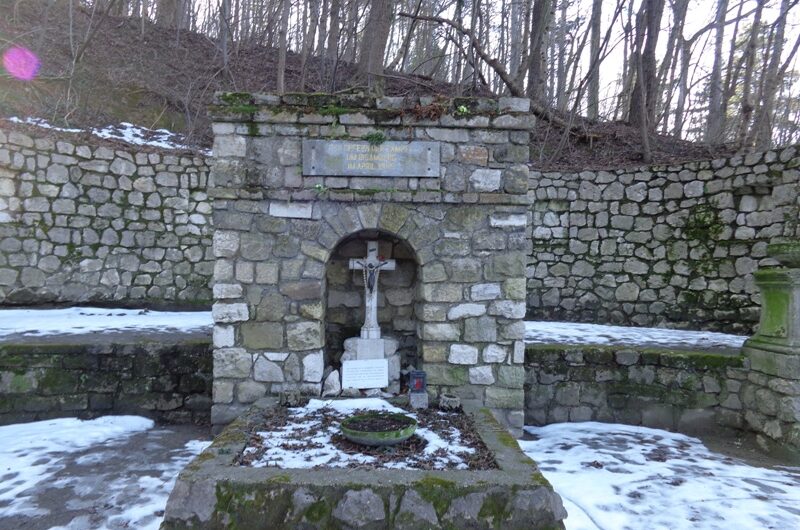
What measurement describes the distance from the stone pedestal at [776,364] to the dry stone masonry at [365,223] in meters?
2.40

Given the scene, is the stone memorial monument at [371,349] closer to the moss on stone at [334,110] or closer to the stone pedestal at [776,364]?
the moss on stone at [334,110]

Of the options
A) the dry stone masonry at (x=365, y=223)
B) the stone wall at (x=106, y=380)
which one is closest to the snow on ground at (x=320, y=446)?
the dry stone masonry at (x=365, y=223)

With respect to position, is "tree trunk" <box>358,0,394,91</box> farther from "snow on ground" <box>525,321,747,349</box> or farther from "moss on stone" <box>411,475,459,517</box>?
"moss on stone" <box>411,475,459,517</box>

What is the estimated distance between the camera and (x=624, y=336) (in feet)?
21.6

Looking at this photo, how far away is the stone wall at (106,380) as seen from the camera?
4.77 metres

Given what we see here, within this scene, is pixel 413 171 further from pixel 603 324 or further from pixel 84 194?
pixel 84 194

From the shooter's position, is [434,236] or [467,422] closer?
[467,422]

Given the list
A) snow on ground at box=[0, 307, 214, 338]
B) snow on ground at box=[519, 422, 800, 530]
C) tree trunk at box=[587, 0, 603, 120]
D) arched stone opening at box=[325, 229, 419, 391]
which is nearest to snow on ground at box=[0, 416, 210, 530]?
snow on ground at box=[0, 307, 214, 338]

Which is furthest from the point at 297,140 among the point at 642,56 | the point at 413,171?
the point at 642,56

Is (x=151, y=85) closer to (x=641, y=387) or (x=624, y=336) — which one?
(x=624, y=336)

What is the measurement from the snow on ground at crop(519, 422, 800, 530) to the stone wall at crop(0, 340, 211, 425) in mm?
3360

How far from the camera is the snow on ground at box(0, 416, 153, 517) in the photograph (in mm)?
3389

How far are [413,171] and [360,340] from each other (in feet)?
5.45

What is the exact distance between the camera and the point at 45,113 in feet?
26.6
